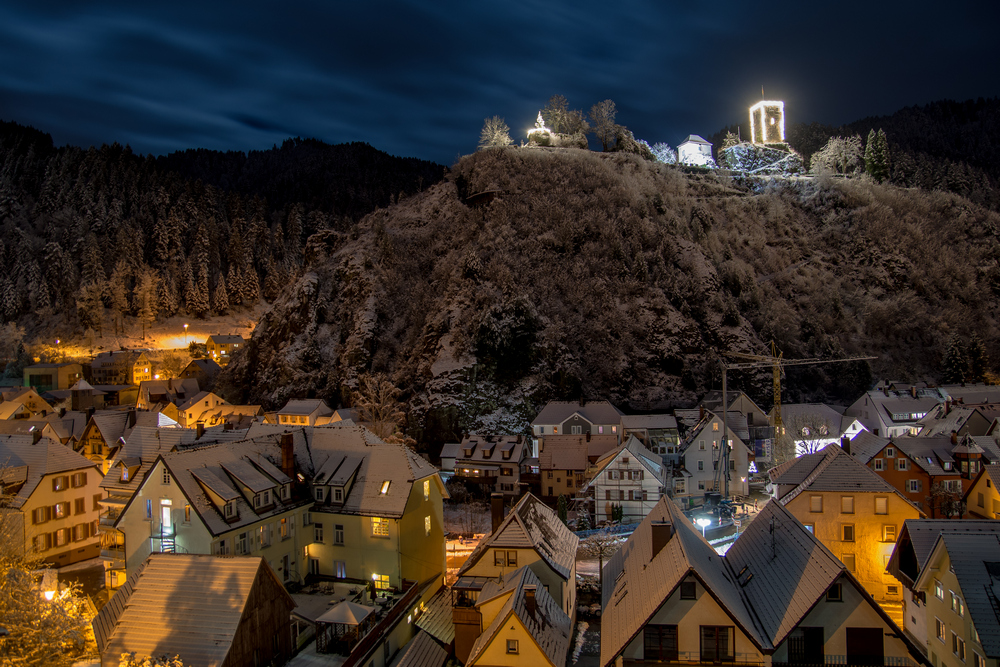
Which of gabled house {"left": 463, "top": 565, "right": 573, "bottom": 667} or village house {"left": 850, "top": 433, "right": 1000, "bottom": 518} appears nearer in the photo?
gabled house {"left": 463, "top": 565, "right": 573, "bottom": 667}

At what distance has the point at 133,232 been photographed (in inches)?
4491

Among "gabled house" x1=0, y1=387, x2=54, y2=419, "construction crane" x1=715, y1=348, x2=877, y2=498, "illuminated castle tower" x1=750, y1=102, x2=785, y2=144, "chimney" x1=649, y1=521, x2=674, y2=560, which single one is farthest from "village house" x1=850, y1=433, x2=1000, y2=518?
"illuminated castle tower" x1=750, y1=102, x2=785, y2=144

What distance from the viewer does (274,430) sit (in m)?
30.0

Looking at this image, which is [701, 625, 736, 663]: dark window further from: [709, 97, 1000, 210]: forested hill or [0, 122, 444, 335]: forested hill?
[0, 122, 444, 335]: forested hill

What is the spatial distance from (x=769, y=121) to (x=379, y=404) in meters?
87.3

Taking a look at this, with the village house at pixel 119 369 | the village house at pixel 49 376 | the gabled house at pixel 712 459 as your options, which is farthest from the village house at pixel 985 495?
the village house at pixel 49 376

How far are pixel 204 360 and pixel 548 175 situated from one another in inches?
2216

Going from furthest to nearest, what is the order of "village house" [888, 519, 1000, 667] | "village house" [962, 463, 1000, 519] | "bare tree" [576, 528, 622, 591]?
"bare tree" [576, 528, 622, 591], "village house" [962, 463, 1000, 519], "village house" [888, 519, 1000, 667]

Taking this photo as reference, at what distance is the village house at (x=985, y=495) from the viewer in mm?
29016

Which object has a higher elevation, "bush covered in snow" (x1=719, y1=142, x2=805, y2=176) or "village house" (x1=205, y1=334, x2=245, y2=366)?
"bush covered in snow" (x1=719, y1=142, x2=805, y2=176)

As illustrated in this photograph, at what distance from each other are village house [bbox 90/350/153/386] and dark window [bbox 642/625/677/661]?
88010 mm

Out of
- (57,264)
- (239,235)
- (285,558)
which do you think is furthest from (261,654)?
(239,235)

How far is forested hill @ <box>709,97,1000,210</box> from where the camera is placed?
3755 inches

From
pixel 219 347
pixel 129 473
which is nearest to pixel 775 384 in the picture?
pixel 129 473
